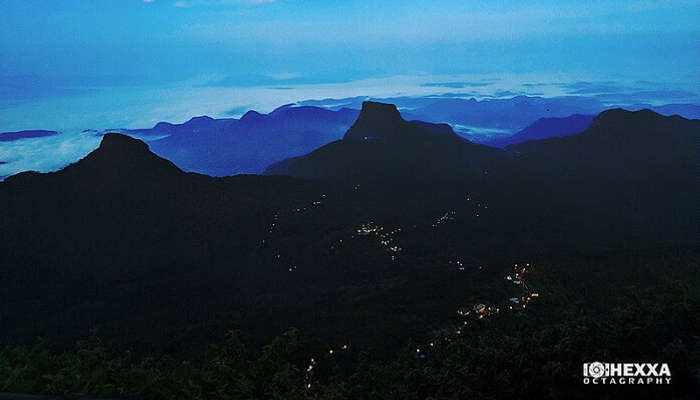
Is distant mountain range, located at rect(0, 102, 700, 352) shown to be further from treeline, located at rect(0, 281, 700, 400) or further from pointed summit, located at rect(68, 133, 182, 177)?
treeline, located at rect(0, 281, 700, 400)

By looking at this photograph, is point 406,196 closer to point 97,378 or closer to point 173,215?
point 173,215

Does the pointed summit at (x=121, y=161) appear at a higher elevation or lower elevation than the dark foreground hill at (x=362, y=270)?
higher

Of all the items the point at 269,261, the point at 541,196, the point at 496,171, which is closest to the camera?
the point at 269,261

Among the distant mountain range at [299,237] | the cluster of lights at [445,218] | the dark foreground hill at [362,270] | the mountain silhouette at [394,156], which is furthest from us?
the mountain silhouette at [394,156]

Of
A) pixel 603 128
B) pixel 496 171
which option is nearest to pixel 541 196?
pixel 496 171

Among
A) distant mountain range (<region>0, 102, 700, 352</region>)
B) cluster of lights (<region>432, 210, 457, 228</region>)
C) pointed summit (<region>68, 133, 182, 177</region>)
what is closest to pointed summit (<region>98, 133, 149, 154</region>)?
pointed summit (<region>68, 133, 182, 177</region>)
